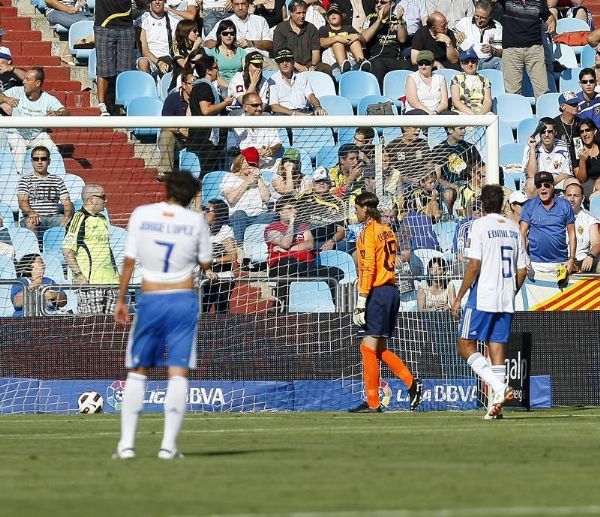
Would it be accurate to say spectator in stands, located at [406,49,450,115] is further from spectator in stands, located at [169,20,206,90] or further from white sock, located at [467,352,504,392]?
white sock, located at [467,352,504,392]

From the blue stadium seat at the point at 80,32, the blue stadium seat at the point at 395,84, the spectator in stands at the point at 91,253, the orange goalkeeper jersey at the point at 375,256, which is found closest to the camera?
the orange goalkeeper jersey at the point at 375,256

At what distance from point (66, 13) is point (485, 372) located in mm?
13936

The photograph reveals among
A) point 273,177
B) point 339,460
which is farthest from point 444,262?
point 339,460

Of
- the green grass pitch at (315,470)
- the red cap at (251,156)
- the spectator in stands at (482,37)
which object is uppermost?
the spectator in stands at (482,37)

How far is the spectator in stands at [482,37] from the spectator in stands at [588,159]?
3595 millimetres

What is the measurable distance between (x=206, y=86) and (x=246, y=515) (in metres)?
15.1

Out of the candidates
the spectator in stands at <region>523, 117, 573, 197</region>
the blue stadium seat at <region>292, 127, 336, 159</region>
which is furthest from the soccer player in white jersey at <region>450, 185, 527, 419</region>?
the spectator in stands at <region>523, 117, 573, 197</region>

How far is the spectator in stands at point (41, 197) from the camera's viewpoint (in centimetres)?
1853

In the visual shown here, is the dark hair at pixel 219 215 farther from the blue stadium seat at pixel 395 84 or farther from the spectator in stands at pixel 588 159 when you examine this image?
the blue stadium seat at pixel 395 84

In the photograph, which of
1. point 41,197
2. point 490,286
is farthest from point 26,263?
point 490,286

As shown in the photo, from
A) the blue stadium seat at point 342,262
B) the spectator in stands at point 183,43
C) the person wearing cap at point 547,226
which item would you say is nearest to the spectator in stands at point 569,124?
the person wearing cap at point 547,226

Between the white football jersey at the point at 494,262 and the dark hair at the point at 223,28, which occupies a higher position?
the dark hair at the point at 223,28

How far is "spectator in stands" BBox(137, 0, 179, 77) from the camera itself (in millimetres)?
24219

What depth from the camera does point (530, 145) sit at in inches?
885
